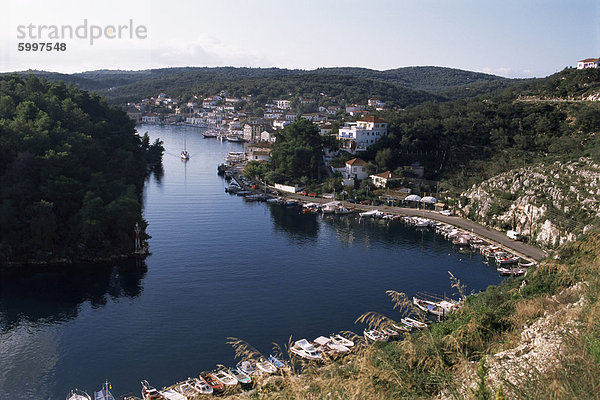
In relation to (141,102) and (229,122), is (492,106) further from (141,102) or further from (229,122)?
(141,102)

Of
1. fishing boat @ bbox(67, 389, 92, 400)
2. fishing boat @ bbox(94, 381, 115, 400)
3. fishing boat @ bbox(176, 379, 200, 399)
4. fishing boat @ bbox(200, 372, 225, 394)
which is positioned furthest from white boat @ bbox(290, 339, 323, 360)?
fishing boat @ bbox(67, 389, 92, 400)

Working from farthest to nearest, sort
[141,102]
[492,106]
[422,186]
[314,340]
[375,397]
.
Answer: [141,102]
[492,106]
[422,186]
[314,340]
[375,397]

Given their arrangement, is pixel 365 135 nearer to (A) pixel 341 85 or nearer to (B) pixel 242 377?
(B) pixel 242 377

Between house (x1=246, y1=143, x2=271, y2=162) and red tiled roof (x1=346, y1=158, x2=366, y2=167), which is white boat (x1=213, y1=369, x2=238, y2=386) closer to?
red tiled roof (x1=346, y1=158, x2=366, y2=167)

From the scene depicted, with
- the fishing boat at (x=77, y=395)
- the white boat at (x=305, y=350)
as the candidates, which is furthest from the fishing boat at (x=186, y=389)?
the white boat at (x=305, y=350)

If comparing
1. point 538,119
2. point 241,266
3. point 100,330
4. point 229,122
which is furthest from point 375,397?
point 229,122
